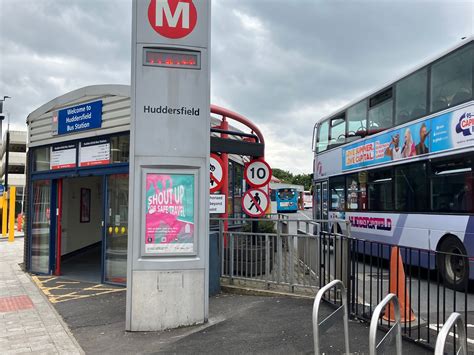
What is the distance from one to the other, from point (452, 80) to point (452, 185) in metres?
1.94

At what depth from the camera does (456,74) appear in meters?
8.00

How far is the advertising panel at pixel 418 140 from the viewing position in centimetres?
766

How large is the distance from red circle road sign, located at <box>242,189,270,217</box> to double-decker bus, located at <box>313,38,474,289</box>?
3.07 meters

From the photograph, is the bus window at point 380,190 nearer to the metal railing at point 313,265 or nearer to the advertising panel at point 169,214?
the metal railing at point 313,265

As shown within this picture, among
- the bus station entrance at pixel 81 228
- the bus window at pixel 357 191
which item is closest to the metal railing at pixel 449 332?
the bus station entrance at pixel 81 228

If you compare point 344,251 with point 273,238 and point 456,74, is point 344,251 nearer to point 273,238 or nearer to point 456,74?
point 273,238

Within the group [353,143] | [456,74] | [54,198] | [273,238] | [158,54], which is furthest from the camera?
[353,143]

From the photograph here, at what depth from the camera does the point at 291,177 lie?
362 feet

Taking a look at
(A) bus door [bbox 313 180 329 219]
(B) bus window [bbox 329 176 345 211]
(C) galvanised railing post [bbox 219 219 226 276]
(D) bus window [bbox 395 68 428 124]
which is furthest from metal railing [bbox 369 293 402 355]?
(A) bus door [bbox 313 180 329 219]

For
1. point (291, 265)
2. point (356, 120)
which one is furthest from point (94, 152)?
point (356, 120)

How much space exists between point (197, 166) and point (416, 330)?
3380mm

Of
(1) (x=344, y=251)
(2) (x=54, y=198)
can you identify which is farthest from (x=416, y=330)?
(2) (x=54, y=198)

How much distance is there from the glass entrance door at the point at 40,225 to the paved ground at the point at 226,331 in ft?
11.1

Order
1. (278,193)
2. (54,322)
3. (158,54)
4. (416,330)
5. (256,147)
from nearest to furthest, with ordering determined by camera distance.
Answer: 1. (416,330)
2. (158,54)
3. (54,322)
4. (256,147)
5. (278,193)
